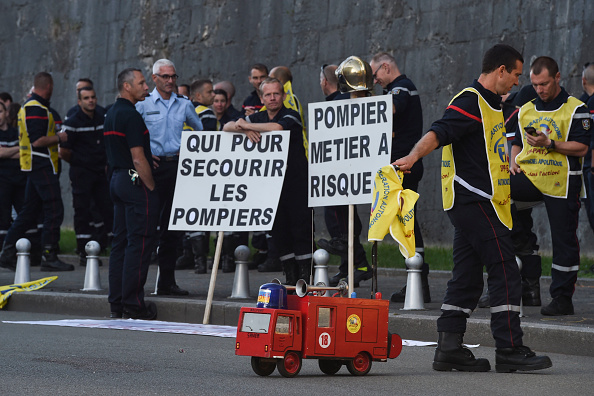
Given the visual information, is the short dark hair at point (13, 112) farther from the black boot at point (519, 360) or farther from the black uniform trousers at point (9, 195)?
the black boot at point (519, 360)

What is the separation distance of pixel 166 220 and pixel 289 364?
15.9ft

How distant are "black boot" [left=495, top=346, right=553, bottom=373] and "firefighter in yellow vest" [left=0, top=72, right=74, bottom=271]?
29.0 feet

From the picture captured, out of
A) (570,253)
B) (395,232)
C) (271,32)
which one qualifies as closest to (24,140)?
(271,32)

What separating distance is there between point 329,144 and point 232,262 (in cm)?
446

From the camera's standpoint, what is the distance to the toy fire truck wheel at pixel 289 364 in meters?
6.61

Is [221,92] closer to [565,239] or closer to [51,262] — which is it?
[51,262]

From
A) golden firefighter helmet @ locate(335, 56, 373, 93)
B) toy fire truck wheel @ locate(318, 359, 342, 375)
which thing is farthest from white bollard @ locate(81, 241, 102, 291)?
toy fire truck wheel @ locate(318, 359, 342, 375)

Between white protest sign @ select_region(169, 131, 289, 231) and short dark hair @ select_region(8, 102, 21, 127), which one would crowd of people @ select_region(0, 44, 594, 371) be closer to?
white protest sign @ select_region(169, 131, 289, 231)

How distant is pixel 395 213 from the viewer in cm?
696

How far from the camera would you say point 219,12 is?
61.9 ft

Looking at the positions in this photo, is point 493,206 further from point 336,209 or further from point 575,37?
point 575,37

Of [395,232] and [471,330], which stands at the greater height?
[395,232]

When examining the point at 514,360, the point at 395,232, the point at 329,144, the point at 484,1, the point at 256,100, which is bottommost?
the point at 514,360

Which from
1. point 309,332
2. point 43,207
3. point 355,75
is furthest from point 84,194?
point 309,332
